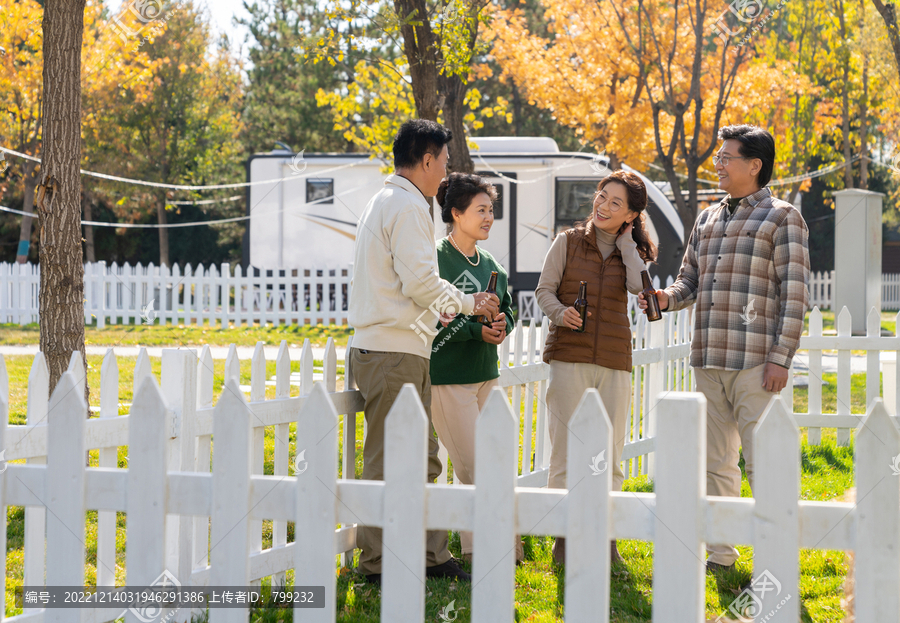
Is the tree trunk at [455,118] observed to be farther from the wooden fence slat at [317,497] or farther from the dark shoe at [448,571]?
the wooden fence slat at [317,497]

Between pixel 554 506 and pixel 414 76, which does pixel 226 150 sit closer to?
pixel 414 76

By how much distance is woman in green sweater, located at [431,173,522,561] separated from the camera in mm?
3482

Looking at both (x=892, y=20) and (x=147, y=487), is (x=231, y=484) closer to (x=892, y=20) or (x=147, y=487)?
(x=147, y=487)

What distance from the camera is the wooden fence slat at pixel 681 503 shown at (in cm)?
172

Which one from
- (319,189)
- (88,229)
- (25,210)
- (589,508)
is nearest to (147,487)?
(589,508)

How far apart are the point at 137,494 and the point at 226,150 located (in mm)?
22587

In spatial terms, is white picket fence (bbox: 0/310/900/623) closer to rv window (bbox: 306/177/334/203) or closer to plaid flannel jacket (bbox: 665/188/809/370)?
plaid flannel jacket (bbox: 665/188/809/370)

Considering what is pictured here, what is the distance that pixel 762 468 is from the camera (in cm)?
169

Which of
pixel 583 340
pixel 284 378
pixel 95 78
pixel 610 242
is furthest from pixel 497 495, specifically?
pixel 95 78

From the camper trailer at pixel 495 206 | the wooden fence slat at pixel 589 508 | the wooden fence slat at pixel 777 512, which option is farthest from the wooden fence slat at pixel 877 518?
the camper trailer at pixel 495 206

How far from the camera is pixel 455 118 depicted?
702 centimetres

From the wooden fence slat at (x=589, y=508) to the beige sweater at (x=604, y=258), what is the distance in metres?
1.82

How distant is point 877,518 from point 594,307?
1992 mm

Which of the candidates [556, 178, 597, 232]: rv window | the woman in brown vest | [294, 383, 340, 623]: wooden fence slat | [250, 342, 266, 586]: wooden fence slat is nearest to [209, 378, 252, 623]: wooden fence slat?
[294, 383, 340, 623]: wooden fence slat
